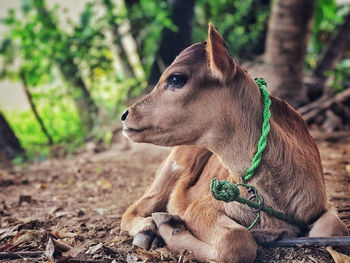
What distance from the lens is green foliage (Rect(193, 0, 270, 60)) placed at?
384 inches

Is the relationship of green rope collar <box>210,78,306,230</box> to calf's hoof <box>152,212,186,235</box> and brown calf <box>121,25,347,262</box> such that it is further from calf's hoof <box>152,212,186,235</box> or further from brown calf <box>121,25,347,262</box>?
calf's hoof <box>152,212,186,235</box>

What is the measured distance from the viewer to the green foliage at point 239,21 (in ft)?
32.0

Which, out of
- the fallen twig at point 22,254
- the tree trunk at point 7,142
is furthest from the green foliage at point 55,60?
A: the fallen twig at point 22,254

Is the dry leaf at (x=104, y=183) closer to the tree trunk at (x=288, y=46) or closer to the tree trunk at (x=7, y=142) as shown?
the tree trunk at (x=7, y=142)

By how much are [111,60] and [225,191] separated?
6485mm

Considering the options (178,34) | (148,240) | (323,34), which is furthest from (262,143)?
(323,34)

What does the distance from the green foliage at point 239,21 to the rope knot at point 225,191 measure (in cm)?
699

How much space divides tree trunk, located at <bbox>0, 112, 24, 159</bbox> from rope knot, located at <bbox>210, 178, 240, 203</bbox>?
600cm

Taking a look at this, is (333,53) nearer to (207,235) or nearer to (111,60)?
(111,60)

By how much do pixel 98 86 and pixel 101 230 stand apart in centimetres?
564

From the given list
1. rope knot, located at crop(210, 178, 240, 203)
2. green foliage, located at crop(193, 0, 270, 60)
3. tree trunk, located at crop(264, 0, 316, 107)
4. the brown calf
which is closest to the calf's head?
the brown calf

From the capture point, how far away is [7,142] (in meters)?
7.98

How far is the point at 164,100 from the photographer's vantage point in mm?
3043

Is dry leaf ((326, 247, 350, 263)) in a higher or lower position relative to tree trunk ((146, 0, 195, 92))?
lower
